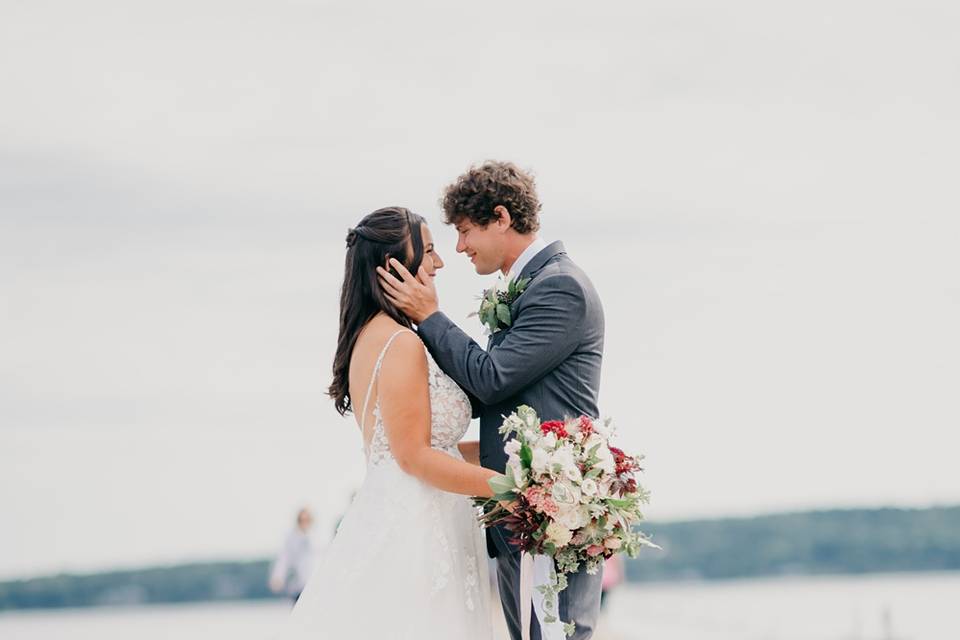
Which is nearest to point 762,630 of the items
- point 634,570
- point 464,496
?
point 464,496

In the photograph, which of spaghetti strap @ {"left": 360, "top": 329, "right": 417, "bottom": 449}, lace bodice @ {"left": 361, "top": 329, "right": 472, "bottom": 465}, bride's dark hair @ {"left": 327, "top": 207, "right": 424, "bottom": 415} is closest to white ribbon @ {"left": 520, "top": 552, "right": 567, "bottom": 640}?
lace bodice @ {"left": 361, "top": 329, "right": 472, "bottom": 465}

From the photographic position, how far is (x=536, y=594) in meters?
5.31

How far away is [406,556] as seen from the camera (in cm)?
545

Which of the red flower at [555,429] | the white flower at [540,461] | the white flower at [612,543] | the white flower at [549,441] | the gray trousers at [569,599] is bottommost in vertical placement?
the gray trousers at [569,599]

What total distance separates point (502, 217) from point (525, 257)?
0.20 m

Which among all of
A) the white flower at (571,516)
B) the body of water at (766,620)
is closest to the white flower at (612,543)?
the white flower at (571,516)

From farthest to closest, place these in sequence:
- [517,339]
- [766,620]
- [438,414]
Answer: [766,620] < [438,414] < [517,339]

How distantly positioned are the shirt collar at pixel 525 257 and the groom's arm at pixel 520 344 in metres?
0.26

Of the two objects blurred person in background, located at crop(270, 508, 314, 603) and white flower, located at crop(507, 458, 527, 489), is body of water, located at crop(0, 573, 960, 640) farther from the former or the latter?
white flower, located at crop(507, 458, 527, 489)

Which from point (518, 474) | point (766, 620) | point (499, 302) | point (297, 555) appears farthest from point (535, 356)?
point (766, 620)

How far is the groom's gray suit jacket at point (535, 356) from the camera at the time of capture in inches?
211

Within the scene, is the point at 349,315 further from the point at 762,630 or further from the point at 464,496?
the point at 762,630

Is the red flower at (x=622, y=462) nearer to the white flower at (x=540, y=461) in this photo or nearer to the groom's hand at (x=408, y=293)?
the white flower at (x=540, y=461)

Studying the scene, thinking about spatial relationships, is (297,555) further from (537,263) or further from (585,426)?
(585,426)
